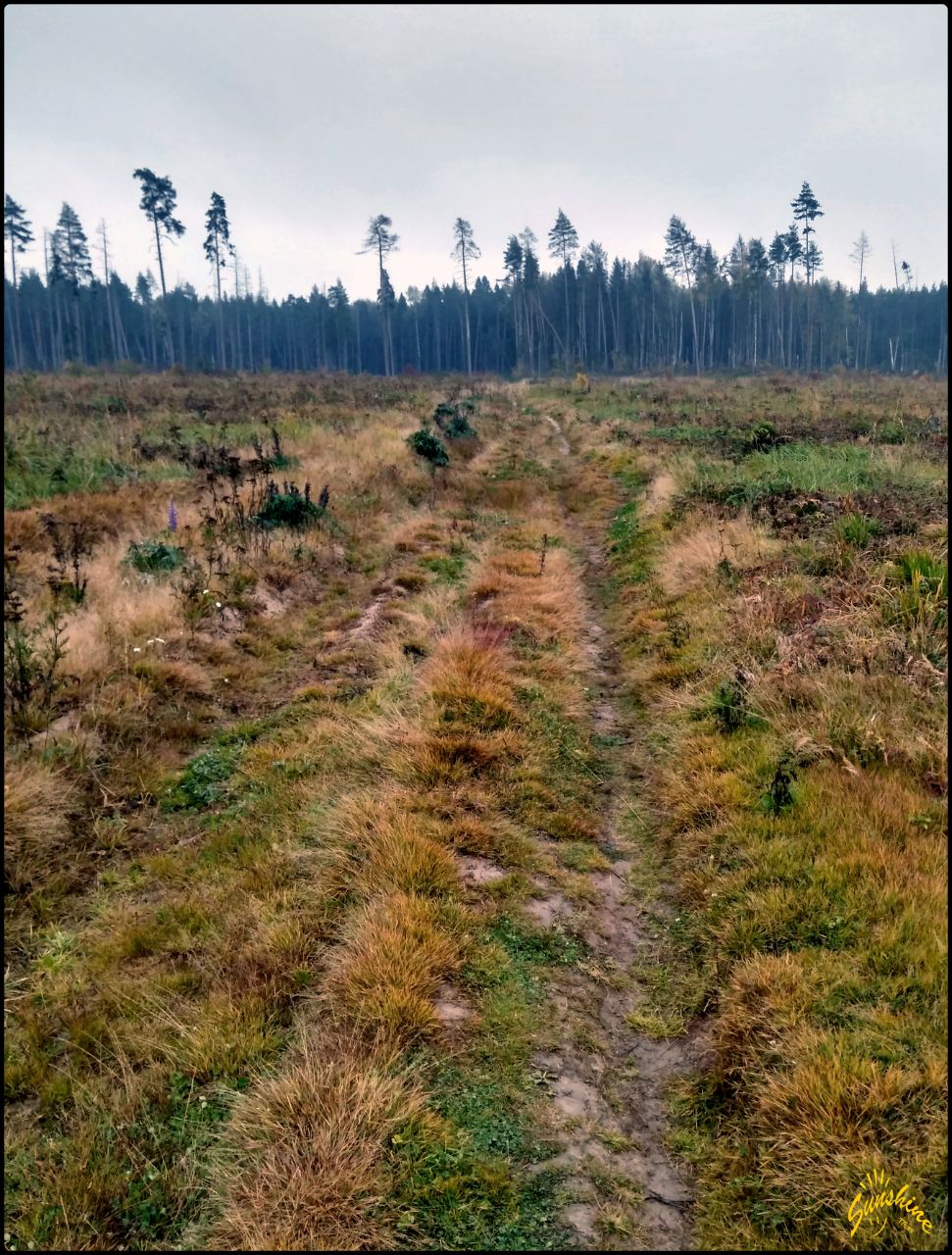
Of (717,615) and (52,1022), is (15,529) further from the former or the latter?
(717,615)

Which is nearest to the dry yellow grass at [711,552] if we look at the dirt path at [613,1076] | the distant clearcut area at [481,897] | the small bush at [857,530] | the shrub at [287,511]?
the distant clearcut area at [481,897]

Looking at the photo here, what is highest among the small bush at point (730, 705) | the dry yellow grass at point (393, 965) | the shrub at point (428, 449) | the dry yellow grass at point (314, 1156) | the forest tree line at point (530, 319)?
the forest tree line at point (530, 319)

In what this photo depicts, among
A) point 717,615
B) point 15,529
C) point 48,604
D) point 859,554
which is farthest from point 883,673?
point 15,529

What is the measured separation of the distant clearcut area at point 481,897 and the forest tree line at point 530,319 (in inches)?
2471

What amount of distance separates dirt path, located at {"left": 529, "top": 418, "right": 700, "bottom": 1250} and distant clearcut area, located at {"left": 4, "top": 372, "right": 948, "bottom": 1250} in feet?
0.05

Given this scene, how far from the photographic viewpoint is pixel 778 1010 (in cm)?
Answer: 293

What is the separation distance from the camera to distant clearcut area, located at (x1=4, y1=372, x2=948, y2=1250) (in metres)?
2.46

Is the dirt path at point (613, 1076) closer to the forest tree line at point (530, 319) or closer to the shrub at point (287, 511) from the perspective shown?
the shrub at point (287, 511)

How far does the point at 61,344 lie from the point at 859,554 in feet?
282

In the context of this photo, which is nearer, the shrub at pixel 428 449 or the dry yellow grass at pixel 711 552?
the dry yellow grass at pixel 711 552

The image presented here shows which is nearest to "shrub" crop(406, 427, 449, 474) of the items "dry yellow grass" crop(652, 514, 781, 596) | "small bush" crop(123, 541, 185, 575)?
"dry yellow grass" crop(652, 514, 781, 596)

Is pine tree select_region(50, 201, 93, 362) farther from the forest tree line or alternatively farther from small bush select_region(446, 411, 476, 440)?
small bush select_region(446, 411, 476, 440)
